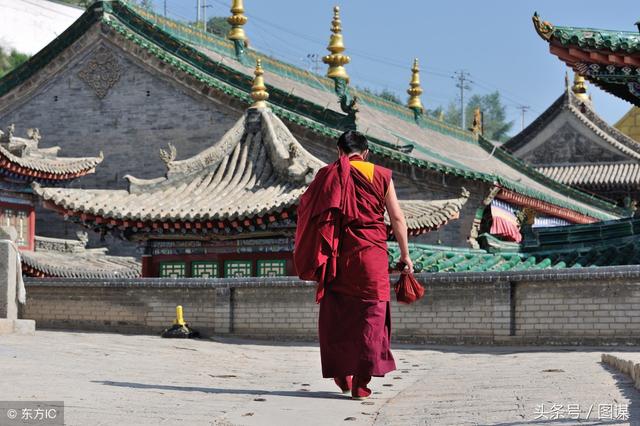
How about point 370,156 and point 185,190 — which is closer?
point 185,190

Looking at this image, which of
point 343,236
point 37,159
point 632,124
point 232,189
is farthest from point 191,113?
point 632,124

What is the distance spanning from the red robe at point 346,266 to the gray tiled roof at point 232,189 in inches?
336

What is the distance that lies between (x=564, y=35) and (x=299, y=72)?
58.6 ft

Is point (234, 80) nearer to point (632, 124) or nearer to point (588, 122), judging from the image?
point (588, 122)

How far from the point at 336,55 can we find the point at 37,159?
831 centimetres

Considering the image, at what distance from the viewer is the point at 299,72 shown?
31062 millimetres

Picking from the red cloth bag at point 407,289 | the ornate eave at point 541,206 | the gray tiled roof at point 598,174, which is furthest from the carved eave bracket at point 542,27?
the gray tiled roof at point 598,174

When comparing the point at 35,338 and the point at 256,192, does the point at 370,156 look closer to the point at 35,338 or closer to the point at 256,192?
the point at 256,192

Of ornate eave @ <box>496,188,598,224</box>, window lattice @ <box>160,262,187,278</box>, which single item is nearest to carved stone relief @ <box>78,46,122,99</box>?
ornate eave @ <box>496,188,598,224</box>

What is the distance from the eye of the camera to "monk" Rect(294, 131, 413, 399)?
9219 mm

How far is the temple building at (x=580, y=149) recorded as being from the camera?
40.6 metres

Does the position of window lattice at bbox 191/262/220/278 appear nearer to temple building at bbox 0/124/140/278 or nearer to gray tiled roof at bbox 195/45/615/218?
temple building at bbox 0/124/140/278

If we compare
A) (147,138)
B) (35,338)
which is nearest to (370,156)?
(147,138)

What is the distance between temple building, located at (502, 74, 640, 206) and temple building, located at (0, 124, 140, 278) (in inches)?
720
